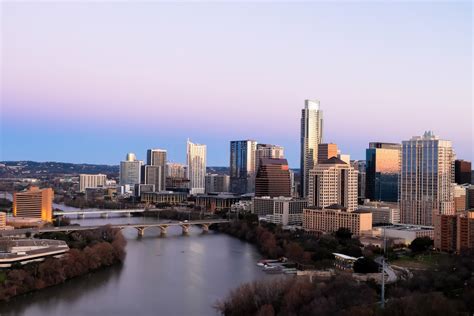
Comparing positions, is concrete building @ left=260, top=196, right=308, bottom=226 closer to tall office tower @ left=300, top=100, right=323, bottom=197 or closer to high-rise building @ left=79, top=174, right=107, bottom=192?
tall office tower @ left=300, top=100, right=323, bottom=197

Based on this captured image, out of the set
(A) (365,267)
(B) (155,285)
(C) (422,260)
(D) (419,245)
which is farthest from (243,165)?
(B) (155,285)

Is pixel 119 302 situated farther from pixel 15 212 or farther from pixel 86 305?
pixel 15 212

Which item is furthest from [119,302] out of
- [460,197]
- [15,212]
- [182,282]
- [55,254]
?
[460,197]

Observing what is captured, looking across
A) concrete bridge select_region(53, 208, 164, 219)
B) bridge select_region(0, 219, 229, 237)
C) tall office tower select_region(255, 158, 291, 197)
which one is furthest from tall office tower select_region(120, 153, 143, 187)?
bridge select_region(0, 219, 229, 237)

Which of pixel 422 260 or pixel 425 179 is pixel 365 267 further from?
pixel 425 179

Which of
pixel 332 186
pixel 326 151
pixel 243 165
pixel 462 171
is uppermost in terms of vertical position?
pixel 326 151
